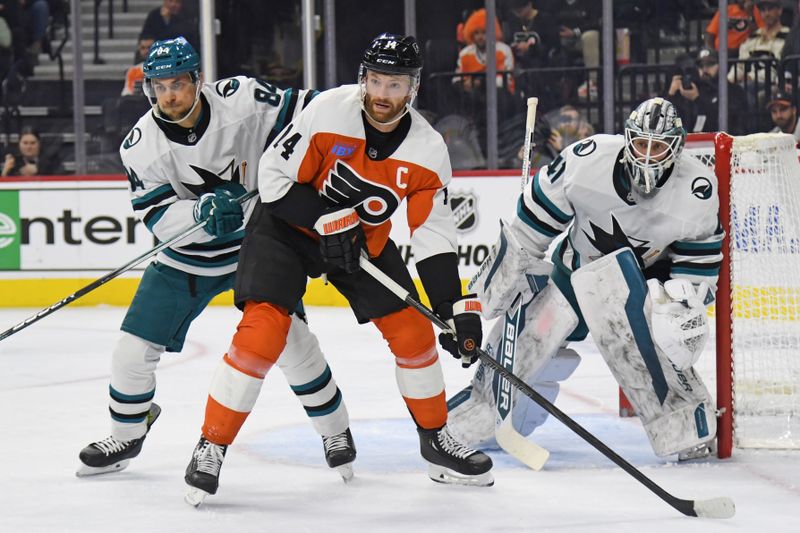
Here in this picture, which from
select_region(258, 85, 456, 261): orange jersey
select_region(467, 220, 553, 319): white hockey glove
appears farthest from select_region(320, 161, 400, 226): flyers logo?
select_region(467, 220, 553, 319): white hockey glove

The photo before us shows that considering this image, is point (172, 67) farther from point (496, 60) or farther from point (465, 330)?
point (496, 60)

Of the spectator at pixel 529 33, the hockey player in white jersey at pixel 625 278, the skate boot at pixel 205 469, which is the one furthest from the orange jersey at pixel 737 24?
the skate boot at pixel 205 469

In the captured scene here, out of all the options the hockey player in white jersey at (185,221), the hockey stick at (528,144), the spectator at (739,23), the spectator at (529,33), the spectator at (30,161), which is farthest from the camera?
the spectator at (30,161)

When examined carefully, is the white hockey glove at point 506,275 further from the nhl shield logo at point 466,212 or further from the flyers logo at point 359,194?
the nhl shield logo at point 466,212

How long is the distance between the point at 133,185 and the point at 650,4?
4.22m

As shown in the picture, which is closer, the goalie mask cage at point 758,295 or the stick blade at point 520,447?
the stick blade at point 520,447

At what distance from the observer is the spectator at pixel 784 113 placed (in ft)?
20.4

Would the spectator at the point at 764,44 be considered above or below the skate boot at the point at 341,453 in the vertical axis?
above

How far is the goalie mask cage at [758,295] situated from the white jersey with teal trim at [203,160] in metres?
1.14

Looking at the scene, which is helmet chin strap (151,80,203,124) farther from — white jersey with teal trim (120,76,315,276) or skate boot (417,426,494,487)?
skate boot (417,426,494,487)

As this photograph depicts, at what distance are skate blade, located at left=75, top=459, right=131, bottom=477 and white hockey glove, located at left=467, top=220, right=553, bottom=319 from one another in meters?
0.94

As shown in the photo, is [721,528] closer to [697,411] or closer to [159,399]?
[697,411]

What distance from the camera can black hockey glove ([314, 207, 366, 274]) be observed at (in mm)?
2578

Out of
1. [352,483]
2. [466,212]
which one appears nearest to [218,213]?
[352,483]
